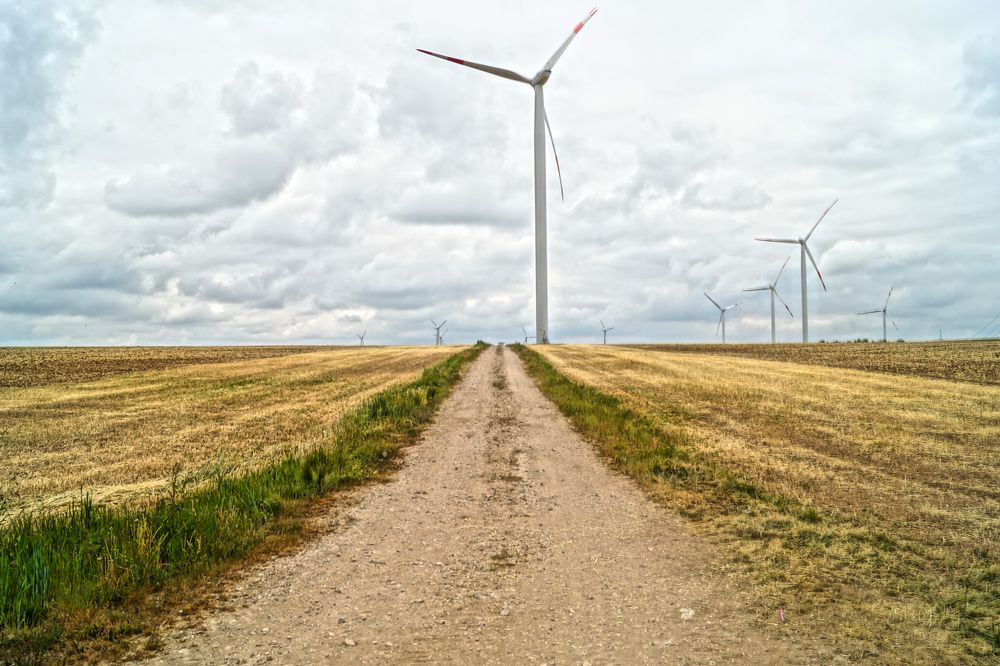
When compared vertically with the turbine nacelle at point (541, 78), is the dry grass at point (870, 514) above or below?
below

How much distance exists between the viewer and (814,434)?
1769cm

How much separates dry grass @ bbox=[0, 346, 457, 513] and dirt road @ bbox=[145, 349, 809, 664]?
5134 mm

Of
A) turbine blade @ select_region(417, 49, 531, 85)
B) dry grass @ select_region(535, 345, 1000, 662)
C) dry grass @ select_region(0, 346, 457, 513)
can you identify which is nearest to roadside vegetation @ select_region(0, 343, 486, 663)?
dry grass @ select_region(0, 346, 457, 513)

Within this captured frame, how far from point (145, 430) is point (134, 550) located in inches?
574

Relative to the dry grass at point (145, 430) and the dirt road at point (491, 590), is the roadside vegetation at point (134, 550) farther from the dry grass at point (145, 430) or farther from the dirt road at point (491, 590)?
the dry grass at point (145, 430)

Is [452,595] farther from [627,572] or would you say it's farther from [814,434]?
[814,434]

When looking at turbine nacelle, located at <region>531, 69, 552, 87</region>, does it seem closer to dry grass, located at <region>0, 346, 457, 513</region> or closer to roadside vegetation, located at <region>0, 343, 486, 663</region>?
dry grass, located at <region>0, 346, 457, 513</region>

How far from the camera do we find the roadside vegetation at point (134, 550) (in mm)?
6172

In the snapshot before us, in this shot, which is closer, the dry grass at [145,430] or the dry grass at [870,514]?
the dry grass at [870,514]

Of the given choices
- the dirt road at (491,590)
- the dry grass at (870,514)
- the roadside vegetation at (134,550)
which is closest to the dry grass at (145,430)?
the roadside vegetation at (134,550)

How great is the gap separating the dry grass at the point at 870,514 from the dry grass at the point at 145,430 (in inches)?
397

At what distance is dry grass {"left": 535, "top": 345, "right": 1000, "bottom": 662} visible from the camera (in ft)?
21.5

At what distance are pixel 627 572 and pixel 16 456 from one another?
16790 millimetres

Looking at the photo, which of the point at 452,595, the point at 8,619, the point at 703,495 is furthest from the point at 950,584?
the point at 8,619
